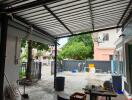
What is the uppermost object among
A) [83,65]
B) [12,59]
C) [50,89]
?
[12,59]

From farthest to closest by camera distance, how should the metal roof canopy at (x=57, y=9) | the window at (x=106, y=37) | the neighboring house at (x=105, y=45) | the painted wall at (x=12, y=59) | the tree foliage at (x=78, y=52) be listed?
1. the tree foliage at (x=78, y=52)
2. the window at (x=106, y=37)
3. the neighboring house at (x=105, y=45)
4. the painted wall at (x=12, y=59)
5. the metal roof canopy at (x=57, y=9)

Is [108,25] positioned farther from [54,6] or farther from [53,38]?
[54,6]

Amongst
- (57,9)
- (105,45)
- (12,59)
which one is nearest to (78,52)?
(105,45)

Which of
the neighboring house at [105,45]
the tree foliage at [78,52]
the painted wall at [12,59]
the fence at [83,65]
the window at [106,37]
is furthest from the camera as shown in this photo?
the tree foliage at [78,52]

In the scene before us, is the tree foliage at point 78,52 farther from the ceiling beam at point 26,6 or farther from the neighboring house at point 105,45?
the ceiling beam at point 26,6

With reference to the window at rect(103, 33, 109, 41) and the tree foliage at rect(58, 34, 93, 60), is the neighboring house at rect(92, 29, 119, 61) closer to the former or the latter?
the window at rect(103, 33, 109, 41)

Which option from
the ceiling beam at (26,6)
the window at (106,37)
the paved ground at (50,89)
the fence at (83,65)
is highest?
the window at (106,37)

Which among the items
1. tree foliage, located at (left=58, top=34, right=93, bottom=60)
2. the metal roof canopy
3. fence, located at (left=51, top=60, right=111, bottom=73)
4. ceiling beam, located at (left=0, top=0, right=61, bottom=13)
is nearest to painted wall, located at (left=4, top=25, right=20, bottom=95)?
the metal roof canopy

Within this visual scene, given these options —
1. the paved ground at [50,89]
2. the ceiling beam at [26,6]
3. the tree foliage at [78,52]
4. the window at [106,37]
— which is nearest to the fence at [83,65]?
the tree foliage at [78,52]

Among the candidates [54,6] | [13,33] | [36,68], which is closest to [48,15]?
[54,6]

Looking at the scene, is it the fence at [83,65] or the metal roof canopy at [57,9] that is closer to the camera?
the metal roof canopy at [57,9]

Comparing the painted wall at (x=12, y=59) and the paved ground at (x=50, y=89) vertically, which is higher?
the painted wall at (x=12, y=59)

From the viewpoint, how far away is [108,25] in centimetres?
920

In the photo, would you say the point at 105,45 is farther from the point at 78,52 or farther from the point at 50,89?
the point at 50,89
